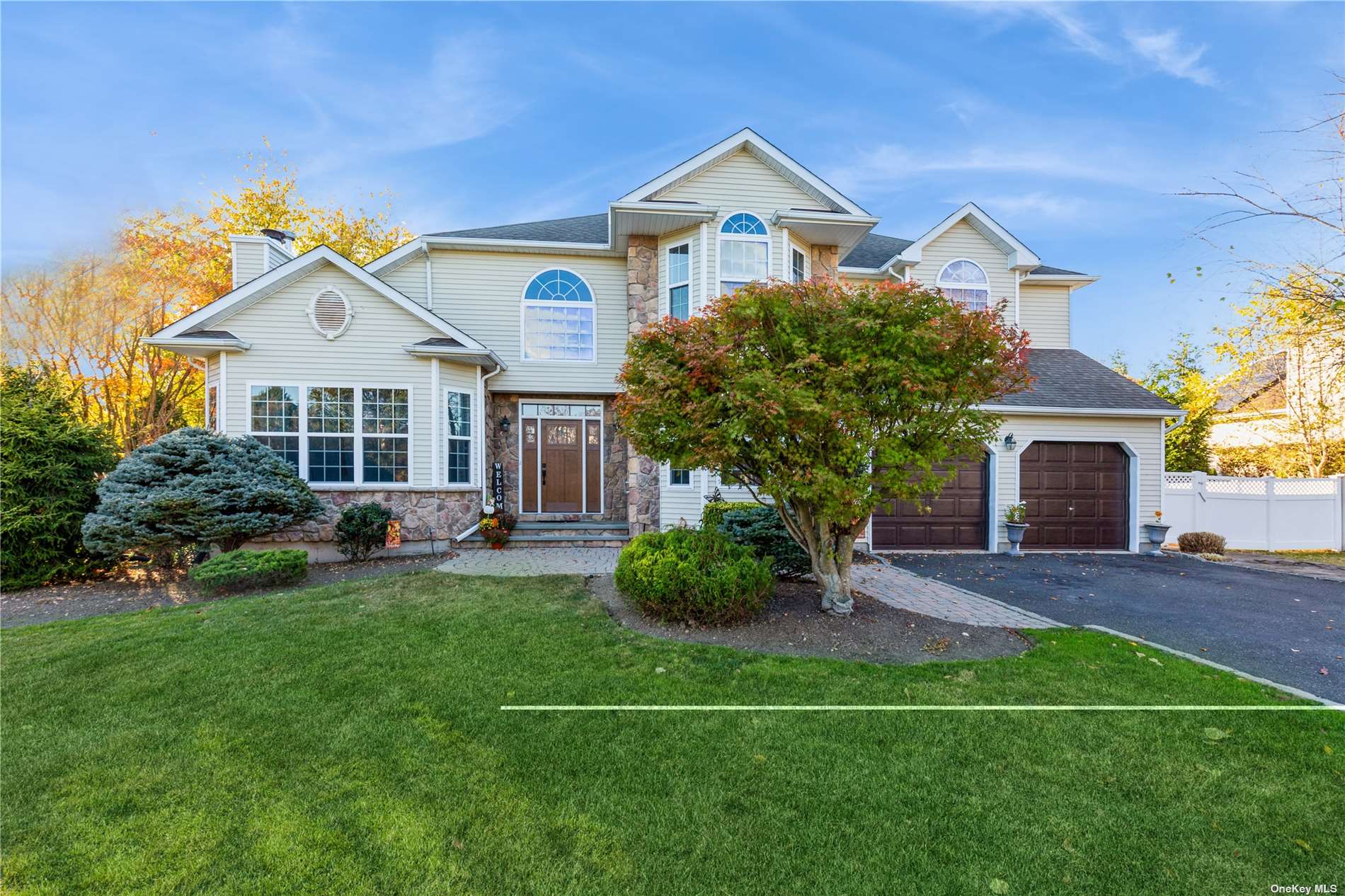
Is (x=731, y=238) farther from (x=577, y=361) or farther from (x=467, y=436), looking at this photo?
(x=467, y=436)

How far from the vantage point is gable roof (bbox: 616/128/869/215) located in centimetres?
1028

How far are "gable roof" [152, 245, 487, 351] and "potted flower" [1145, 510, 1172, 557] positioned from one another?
44.5ft

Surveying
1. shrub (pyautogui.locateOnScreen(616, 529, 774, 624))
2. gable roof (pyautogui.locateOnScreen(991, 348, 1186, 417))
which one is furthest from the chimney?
gable roof (pyautogui.locateOnScreen(991, 348, 1186, 417))

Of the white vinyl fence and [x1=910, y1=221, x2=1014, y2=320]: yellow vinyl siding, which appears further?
[x1=910, y1=221, x2=1014, y2=320]: yellow vinyl siding

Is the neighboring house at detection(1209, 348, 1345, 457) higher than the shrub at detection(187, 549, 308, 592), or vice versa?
the neighboring house at detection(1209, 348, 1345, 457)

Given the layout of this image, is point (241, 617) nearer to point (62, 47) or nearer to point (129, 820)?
point (129, 820)

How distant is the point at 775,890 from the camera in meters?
2.16

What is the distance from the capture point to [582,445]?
39.8 feet

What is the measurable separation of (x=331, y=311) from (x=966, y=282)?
1292cm

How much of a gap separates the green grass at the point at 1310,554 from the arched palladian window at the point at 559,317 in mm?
14451

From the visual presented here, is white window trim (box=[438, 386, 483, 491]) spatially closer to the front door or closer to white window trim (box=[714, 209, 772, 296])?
the front door

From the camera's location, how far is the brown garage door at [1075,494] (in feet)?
36.2

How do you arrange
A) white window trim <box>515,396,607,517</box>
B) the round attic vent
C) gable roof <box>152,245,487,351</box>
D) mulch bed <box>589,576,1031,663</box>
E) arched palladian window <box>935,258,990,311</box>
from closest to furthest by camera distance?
1. mulch bed <box>589,576,1031,663</box>
2. gable roof <box>152,245,487,351</box>
3. the round attic vent
4. white window trim <box>515,396,607,517</box>
5. arched palladian window <box>935,258,990,311</box>

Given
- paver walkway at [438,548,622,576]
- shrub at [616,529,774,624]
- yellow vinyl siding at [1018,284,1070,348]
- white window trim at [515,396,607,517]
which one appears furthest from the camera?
yellow vinyl siding at [1018,284,1070,348]
